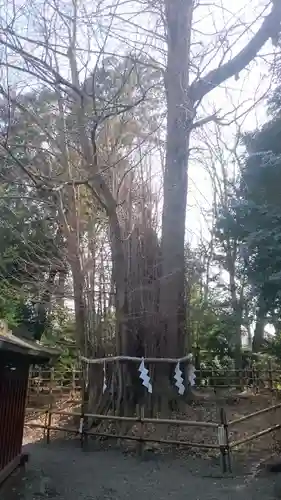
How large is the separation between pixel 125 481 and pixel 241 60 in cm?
579

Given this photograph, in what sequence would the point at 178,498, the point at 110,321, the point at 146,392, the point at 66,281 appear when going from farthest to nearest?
the point at 66,281 → the point at 110,321 → the point at 146,392 → the point at 178,498

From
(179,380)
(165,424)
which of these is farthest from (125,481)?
(179,380)

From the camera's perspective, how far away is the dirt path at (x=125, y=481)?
4.51 meters

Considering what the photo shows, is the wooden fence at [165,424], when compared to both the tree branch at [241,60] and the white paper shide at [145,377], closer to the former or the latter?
the white paper shide at [145,377]

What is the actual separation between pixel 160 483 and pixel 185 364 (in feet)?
8.01

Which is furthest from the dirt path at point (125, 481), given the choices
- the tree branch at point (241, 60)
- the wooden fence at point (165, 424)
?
the tree branch at point (241, 60)

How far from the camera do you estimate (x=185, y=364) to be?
23.9 ft

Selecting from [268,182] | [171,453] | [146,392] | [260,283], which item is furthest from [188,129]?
[171,453]

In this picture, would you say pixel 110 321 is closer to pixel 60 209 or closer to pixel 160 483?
pixel 60 209

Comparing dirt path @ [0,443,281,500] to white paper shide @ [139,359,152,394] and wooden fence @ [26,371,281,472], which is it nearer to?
wooden fence @ [26,371,281,472]

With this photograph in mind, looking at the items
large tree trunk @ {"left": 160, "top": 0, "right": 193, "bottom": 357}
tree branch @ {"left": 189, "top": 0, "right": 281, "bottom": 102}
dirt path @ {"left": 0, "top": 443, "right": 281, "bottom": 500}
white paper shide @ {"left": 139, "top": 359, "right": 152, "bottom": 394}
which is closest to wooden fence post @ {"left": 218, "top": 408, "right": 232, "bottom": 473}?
dirt path @ {"left": 0, "top": 443, "right": 281, "bottom": 500}

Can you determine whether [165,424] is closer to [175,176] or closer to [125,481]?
[125,481]

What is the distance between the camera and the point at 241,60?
Result: 675 centimetres

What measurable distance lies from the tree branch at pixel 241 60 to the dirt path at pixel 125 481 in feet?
17.1
